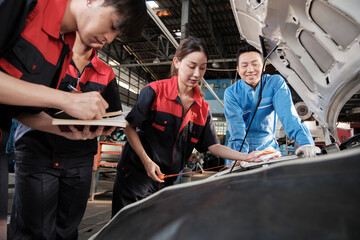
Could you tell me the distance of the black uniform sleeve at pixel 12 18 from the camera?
0.58 meters

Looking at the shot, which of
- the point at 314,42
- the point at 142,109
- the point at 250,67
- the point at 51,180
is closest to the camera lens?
the point at 51,180

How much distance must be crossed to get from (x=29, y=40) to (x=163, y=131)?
2.72 feet

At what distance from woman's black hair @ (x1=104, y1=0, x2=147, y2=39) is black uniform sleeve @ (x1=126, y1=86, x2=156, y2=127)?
51 cm

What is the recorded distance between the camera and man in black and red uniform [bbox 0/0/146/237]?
24.1 inches

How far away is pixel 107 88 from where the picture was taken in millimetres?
1419

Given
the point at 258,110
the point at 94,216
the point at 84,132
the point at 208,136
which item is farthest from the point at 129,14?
the point at 94,216

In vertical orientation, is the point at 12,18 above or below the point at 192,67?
below

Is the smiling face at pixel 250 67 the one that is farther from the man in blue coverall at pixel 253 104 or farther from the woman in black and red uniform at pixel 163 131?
the woman in black and red uniform at pixel 163 131

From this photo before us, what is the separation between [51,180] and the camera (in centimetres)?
115

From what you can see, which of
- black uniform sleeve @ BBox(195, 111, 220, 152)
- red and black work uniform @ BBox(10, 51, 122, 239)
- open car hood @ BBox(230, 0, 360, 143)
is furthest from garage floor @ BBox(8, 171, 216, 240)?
open car hood @ BBox(230, 0, 360, 143)

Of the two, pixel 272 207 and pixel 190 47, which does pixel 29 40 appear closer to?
pixel 272 207

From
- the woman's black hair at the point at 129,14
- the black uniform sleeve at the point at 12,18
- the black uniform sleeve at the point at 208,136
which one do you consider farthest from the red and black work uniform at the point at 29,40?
the black uniform sleeve at the point at 208,136

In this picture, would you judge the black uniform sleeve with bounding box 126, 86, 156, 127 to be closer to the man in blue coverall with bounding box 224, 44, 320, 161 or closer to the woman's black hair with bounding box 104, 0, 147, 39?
the woman's black hair with bounding box 104, 0, 147, 39

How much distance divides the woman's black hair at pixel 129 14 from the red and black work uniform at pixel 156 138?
54 centimetres
